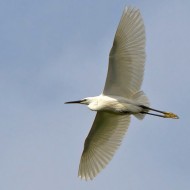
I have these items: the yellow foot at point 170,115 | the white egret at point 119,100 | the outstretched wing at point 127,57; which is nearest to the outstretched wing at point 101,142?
the white egret at point 119,100

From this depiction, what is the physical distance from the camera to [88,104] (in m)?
17.4

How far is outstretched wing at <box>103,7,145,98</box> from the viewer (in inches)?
641

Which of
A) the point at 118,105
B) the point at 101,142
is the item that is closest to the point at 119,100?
the point at 118,105

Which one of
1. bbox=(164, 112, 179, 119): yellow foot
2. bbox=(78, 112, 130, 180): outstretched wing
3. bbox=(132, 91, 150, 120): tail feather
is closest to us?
bbox=(132, 91, 150, 120): tail feather

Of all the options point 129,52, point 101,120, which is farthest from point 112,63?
point 101,120

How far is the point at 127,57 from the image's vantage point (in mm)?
16641

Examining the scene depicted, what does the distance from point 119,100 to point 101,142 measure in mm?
1421

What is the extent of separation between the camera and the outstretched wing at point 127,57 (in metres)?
16.3

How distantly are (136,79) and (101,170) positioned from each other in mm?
2273

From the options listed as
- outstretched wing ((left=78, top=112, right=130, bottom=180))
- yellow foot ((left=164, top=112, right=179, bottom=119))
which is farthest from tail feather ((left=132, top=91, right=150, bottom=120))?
yellow foot ((left=164, top=112, right=179, bottom=119))

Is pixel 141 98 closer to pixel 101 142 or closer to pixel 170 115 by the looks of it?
pixel 170 115

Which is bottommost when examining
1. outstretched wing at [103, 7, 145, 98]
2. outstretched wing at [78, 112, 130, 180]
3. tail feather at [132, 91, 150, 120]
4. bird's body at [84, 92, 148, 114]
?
outstretched wing at [78, 112, 130, 180]

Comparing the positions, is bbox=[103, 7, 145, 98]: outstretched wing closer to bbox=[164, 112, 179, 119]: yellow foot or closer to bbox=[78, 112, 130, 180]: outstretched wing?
bbox=[78, 112, 130, 180]: outstretched wing

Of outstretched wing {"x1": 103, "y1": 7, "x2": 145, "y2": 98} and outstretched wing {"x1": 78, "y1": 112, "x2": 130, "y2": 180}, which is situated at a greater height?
outstretched wing {"x1": 103, "y1": 7, "x2": 145, "y2": 98}
